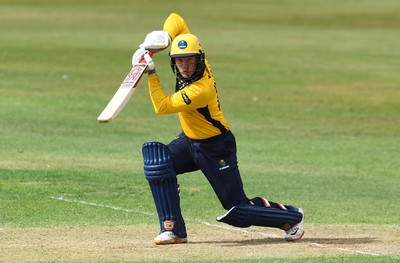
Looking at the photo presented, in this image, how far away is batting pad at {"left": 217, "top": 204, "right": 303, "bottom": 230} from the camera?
10.5 m

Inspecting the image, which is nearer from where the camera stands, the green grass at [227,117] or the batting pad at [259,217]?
the batting pad at [259,217]

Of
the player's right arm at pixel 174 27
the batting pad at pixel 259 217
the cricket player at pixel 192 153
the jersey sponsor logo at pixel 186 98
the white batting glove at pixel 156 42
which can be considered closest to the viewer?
the jersey sponsor logo at pixel 186 98

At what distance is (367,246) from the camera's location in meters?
10.5

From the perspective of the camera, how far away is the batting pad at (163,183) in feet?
34.1

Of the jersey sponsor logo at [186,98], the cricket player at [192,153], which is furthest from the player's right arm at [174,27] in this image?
the jersey sponsor logo at [186,98]

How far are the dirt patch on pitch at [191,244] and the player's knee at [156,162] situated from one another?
2.27ft

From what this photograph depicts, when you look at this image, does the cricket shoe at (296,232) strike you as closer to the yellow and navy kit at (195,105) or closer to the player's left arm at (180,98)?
the yellow and navy kit at (195,105)

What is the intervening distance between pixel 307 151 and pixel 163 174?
32.0 ft

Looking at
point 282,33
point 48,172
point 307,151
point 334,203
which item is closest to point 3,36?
point 282,33

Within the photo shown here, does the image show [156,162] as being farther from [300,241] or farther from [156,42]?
[300,241]

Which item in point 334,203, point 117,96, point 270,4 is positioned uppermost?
point 270,4

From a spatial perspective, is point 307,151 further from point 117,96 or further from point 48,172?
point 117,96

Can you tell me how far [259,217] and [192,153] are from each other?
3.05 ft

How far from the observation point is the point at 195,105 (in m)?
10.1
